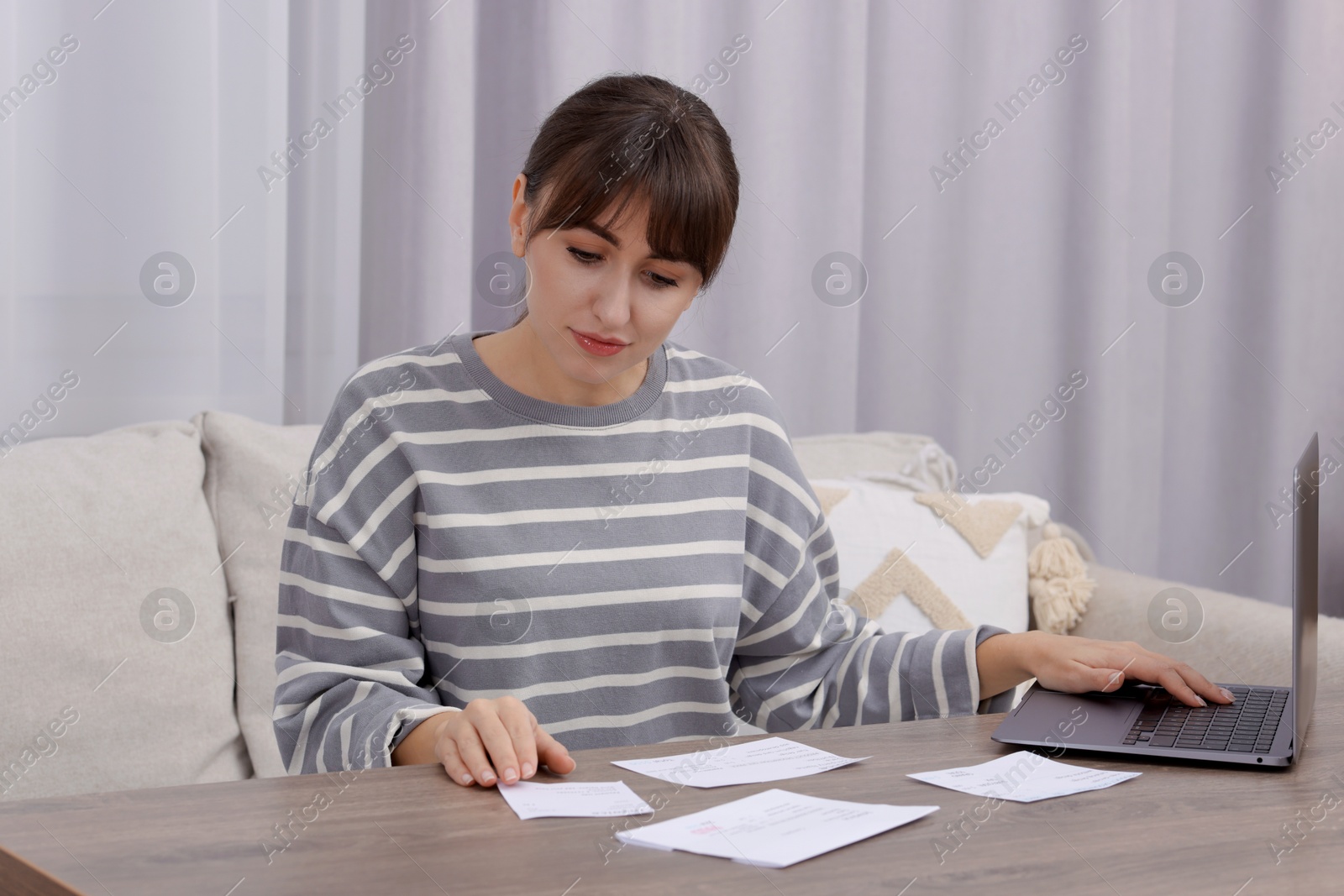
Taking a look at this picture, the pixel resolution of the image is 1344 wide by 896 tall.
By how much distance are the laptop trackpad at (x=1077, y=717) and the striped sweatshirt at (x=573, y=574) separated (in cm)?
8

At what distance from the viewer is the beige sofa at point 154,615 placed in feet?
4.48

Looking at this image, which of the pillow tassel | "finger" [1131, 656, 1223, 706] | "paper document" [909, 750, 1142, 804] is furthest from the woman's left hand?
the pillow tassel

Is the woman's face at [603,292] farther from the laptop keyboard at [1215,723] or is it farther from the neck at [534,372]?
the laptop keyboard at [1215,723]

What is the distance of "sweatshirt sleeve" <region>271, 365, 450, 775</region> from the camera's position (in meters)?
0.97

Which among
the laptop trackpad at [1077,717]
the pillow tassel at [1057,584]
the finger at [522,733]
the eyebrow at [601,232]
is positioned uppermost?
the eyebrow at [601,232]

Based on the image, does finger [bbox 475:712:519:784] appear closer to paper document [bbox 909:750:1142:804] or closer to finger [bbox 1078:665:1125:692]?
paper document [bbox 909:750:1142:804]

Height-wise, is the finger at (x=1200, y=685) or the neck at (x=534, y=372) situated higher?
the neck at (x=534, y=372)

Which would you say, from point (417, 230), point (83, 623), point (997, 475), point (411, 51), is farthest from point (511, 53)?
point (997, 475)

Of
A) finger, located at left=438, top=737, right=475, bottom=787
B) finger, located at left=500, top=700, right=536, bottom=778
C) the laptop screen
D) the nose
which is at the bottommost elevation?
finger, located at left=438, top=737, right=475, bottom=787

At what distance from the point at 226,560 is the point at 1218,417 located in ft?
6.95

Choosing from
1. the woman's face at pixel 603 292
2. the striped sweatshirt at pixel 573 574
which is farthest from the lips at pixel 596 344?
the striped sweatshirt at pixel 573 574

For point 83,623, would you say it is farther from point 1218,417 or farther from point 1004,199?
point 1218,417

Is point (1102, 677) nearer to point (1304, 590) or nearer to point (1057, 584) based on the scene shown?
point (1304, 590)

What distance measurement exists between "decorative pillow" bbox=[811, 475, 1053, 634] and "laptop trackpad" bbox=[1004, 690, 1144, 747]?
0.67m
